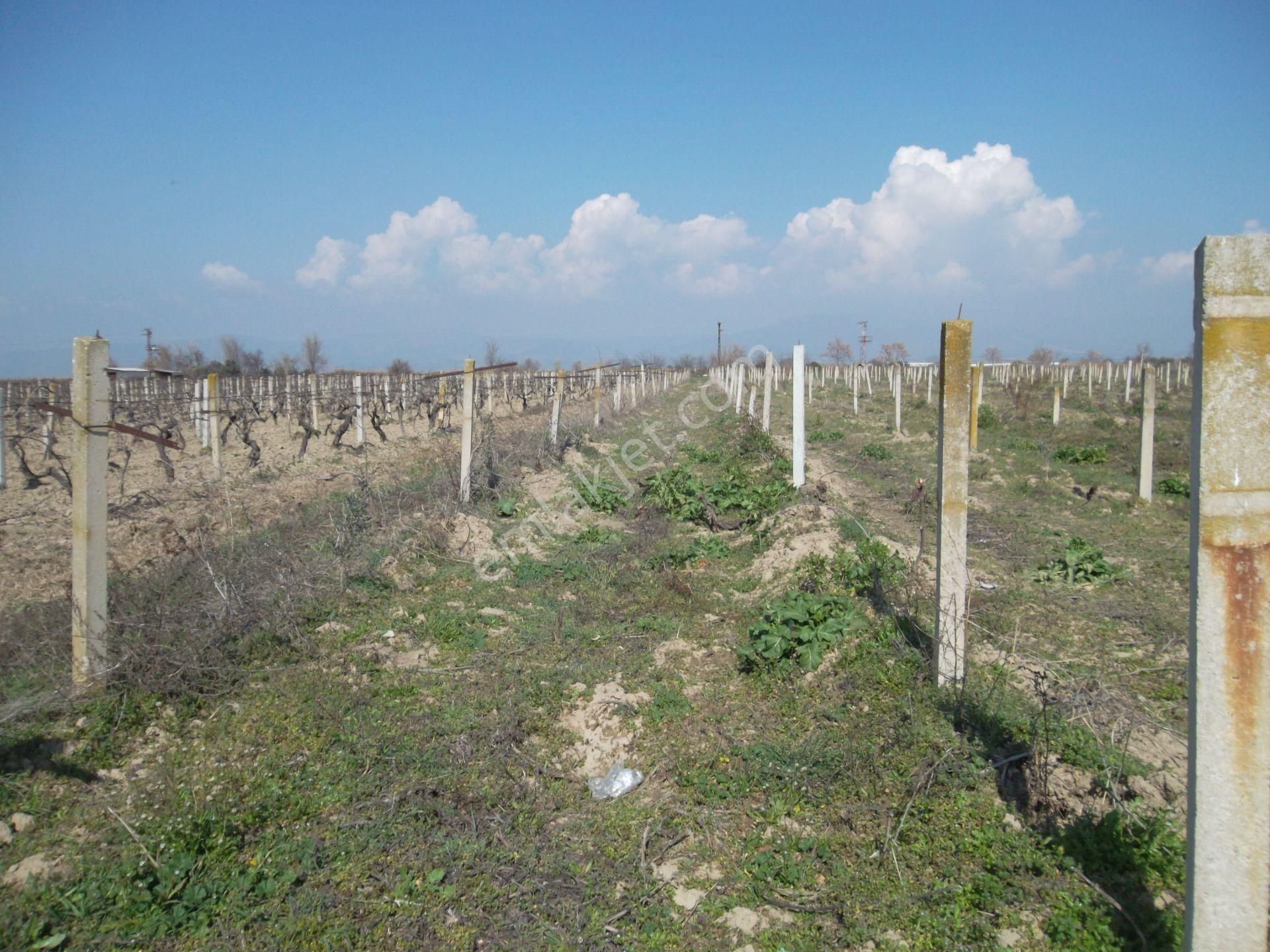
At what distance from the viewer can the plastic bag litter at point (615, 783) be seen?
434 centimetres

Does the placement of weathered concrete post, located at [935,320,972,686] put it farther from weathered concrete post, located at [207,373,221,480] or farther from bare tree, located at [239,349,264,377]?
bare tree, located at [239,349,264,377]

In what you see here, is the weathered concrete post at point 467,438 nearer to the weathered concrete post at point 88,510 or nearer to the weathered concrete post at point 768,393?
the weathered concrete post at point 88,510

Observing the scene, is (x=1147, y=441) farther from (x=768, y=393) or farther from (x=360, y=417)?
(x=360, y=417)

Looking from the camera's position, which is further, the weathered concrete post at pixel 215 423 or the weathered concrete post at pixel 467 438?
the weathered concrete post at pixel 215 423

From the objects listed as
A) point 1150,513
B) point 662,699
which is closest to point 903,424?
point 1150,513

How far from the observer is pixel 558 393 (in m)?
15.9

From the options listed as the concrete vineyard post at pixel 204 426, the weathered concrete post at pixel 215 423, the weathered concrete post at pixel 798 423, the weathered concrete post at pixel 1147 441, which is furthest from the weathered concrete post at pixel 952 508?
the concrete vineyard post at pixel 204 426

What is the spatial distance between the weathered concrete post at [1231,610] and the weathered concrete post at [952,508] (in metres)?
2.30

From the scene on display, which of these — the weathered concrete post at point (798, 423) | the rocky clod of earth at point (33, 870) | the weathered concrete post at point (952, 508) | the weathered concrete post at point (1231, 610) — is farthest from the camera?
the weathered concrete post at point (798, 423)

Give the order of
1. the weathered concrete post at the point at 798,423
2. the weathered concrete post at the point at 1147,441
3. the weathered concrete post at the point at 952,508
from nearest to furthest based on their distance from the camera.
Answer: the weathered concrete post at the point at 952,508 → the weathered concrete post at the point at 798,423 → the weathered concrete post at the point at 1147,441

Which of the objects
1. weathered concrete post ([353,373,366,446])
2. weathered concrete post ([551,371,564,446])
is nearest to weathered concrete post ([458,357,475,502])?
weathered concrete post ([551,371,564,446])

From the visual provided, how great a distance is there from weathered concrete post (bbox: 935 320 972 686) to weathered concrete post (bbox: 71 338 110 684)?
18.0ft

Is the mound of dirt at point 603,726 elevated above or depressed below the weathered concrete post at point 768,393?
below

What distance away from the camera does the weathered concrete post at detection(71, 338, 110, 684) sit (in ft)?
16.0
